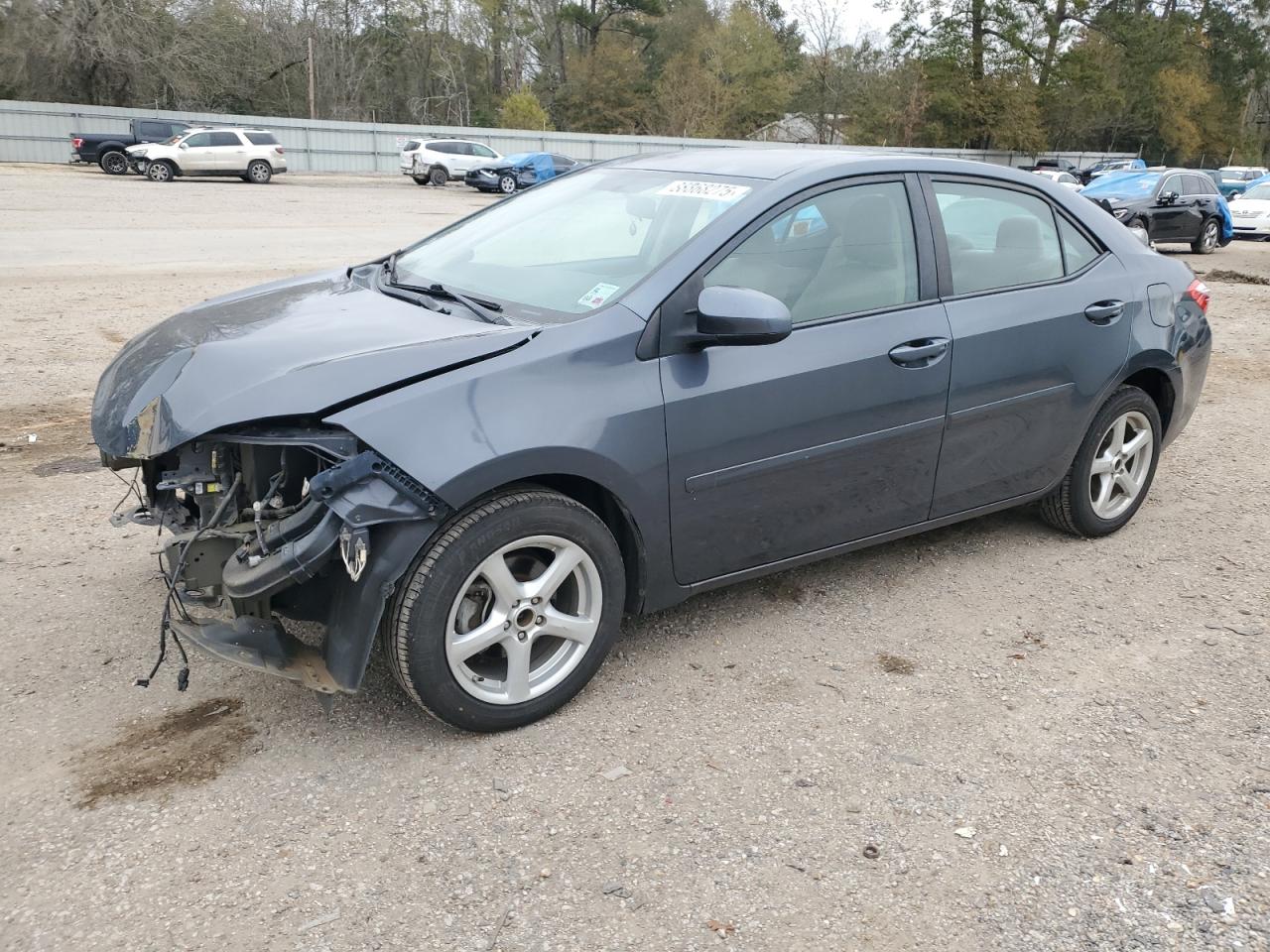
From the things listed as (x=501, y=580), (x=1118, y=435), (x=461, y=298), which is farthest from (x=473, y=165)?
(x=501, y=580)

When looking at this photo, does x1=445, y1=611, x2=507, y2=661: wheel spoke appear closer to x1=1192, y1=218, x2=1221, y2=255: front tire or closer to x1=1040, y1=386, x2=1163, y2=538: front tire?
x1=1040, y1=386, x2=1163, y2=538: front tire

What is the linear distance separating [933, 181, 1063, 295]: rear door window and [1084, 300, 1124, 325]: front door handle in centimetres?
21

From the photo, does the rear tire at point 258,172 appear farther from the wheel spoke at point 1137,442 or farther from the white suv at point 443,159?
Result: the wheel spoke at point 1137,442

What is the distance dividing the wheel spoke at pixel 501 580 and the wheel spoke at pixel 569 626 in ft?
0.43

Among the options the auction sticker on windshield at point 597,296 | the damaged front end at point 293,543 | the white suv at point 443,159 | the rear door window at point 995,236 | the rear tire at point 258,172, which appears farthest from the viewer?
the white suv at point 443,159

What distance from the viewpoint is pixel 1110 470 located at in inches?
194

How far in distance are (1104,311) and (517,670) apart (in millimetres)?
3032

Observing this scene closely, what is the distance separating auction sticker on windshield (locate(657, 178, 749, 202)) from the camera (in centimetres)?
378

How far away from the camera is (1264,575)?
4711 mm

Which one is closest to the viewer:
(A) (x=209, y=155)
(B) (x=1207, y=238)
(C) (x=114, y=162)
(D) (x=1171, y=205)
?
(D) (x=1171, y=205)

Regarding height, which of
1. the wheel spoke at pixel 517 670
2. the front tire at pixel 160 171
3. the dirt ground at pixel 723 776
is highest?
the front tire at pixel 160 171

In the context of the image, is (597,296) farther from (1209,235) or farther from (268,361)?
(1209,235)

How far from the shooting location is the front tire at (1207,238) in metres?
20.6

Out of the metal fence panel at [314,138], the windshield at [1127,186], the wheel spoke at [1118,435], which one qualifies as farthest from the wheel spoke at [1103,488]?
the metal fence panel at [314,138]
